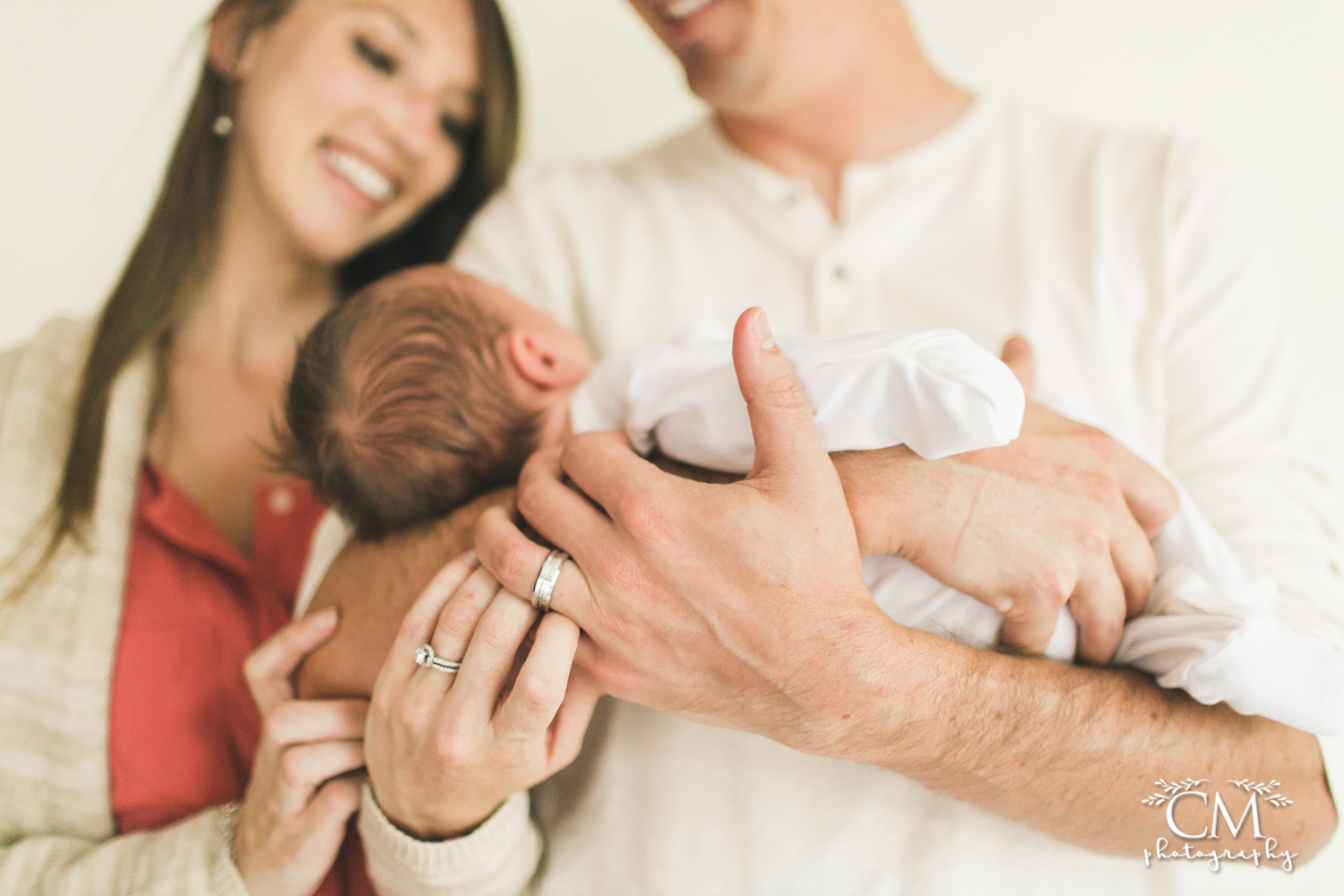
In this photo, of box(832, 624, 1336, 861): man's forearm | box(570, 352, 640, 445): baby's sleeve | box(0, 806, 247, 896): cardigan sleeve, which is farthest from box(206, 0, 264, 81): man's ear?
box(832, 624, 1336, 861): man's forearm

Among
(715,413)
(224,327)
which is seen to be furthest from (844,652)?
(224,327)

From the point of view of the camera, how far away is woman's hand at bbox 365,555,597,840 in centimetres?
87

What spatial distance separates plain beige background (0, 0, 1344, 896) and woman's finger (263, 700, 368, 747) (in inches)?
47.6

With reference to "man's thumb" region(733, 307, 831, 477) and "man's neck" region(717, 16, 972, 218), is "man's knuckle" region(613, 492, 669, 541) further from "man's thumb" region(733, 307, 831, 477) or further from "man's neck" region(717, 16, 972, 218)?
Result: "man's neck" region(717, 16, 972, 218)

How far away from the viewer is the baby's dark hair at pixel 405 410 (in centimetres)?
105

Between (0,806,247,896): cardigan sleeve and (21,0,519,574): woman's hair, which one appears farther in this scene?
(21,0,519,574): woman's hair

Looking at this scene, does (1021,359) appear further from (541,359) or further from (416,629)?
(416,629)

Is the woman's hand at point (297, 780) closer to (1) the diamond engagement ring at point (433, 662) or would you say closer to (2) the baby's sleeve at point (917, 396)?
(1) the diamond engagement ring at point (433, 662)

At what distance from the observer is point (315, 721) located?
104 cm

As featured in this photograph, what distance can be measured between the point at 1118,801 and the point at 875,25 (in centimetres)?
140

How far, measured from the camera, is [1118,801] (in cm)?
93

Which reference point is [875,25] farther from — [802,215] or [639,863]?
[639,863]

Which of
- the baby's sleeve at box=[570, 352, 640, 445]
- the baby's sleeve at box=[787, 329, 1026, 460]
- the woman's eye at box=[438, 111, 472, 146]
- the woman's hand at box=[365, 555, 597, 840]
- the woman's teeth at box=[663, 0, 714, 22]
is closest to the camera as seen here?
the baby's sleeve at box=[787, 329, 1026, 460]

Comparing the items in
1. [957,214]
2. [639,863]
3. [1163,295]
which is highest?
[957,214]
